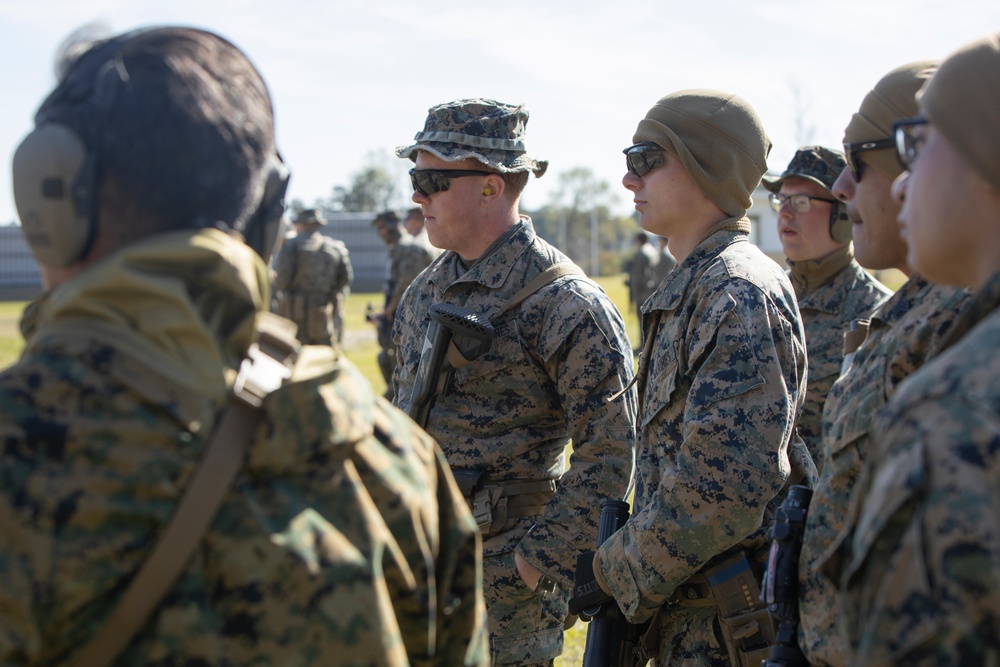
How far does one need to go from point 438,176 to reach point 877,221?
1810 mm

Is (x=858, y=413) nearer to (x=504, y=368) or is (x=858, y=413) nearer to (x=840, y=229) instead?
(x=504, y=368)

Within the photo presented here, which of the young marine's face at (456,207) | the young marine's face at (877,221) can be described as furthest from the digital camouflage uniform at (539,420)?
the young marine's face at (877,221)

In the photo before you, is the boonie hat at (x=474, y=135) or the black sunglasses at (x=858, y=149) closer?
the black sunglasses at (x=858, y=149)

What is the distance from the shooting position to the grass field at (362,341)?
6.23 meters

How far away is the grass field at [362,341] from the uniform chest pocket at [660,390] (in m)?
2.99

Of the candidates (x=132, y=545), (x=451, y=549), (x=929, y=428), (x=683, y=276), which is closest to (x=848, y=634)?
(x=929, y=428)

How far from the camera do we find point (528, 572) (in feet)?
12.1

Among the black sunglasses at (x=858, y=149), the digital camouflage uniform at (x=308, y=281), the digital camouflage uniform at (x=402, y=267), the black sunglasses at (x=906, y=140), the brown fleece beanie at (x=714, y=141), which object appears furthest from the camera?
the digital camouflage uniform at (x=308, y=281)

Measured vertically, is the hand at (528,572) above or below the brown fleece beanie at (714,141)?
below

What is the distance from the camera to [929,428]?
4.50ft

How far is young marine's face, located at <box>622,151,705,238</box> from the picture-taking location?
11.5 ft

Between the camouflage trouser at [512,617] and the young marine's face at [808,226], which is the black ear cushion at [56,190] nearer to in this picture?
the camouflage trouser at [512,617]

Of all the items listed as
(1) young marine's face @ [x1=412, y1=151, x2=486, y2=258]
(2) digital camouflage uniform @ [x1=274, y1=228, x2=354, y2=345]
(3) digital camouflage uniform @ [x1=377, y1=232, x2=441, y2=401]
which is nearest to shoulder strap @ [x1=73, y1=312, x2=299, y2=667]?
(1) young marine's face @ [x1=412, y1=151, x2=486, y2=258]

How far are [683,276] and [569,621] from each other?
1.50 m
